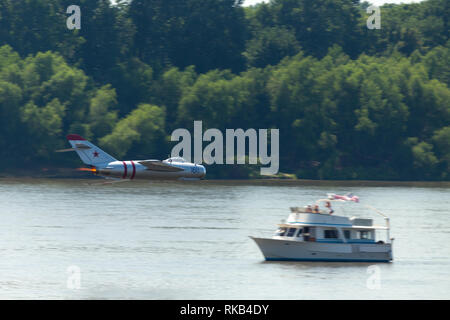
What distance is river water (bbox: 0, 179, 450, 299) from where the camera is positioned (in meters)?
67.8

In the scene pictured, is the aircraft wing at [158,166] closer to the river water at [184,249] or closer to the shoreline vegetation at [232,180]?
the river water at [184,249]

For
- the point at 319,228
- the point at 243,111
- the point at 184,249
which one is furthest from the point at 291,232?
the point at 243,111

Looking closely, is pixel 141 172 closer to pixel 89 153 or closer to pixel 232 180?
pixel 89 153

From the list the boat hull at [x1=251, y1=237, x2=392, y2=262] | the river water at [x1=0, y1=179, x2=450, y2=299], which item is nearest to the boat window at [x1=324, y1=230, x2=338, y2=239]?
the boat hull at [x1=251, y1=237, x2=392, y2=262]

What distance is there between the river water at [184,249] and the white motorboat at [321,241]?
1.31 metres

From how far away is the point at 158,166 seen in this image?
216 ft

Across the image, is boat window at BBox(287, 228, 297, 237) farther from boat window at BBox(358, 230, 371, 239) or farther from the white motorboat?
boat window at BBox(358, 230, 371, 239)

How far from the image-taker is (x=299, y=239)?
79562 millimetres

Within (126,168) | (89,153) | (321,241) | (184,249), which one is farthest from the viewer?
(184,249)

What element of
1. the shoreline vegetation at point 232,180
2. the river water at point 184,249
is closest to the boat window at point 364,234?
the river water at point 184,249

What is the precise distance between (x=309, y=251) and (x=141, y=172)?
65.5 ft

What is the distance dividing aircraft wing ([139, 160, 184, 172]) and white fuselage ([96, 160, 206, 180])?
0.16 metres
